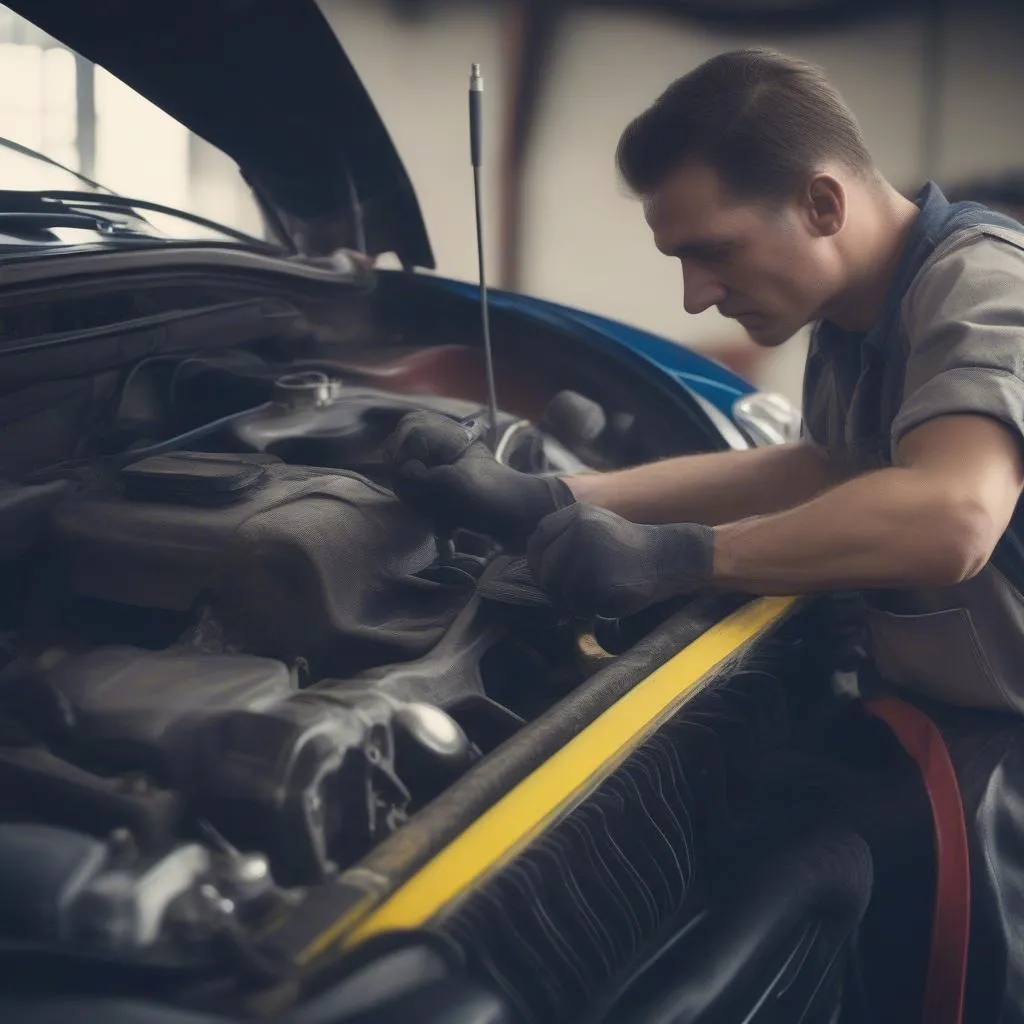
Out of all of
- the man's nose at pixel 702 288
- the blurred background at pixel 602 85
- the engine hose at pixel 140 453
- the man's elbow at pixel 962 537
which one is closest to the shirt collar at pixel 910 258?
the man's nose at pixel 702 288

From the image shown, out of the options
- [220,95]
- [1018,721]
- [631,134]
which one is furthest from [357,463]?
[1018,721]

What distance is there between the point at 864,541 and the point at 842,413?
352mm

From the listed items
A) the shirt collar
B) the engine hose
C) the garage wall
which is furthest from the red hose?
the garage wall

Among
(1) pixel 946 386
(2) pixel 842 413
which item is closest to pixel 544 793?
(1) pixel 946 386

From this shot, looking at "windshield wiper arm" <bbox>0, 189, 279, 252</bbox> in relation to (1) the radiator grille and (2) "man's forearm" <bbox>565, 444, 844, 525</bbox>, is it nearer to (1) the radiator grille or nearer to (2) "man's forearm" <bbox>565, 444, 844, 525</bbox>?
(2) "man's forearm" <bbox>565, 444, 844, 525</bbox>

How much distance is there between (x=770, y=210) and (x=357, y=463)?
0.47m

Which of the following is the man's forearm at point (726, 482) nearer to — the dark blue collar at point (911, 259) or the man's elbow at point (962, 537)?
the dark blue collar at point (911, 259)

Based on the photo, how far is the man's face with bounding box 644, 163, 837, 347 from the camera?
1.04 m

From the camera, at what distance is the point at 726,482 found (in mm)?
1274

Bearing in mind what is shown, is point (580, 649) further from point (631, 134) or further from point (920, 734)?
point (631, 134)

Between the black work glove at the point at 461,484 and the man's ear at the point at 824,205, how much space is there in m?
0.36

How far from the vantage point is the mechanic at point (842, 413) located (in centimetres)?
88

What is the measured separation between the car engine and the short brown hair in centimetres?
39

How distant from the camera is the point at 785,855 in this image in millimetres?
845
